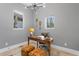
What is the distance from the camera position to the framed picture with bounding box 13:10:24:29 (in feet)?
4.44

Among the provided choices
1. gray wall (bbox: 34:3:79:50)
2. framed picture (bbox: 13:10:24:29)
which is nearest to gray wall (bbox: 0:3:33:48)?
framed picture (bbox: 13:10:24:29)

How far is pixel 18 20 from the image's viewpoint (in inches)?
54.3

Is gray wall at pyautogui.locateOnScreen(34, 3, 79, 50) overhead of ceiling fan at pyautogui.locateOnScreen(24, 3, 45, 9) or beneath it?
beneath

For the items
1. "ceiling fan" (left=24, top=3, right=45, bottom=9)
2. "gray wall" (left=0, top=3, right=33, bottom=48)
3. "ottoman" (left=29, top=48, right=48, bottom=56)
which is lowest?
"ottoman" (left=29, top=48, right=48, bottom=56)

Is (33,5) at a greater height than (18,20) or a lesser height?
greater

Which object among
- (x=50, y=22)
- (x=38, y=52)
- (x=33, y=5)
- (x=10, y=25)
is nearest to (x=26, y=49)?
(x=38, y=52)

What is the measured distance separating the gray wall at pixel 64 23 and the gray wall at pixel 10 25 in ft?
0.61

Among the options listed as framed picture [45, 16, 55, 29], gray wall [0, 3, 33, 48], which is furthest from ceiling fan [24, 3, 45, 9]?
framed picture [45, 16, 55, 29]

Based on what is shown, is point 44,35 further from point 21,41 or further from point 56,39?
point 21,41

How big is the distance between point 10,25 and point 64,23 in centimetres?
70

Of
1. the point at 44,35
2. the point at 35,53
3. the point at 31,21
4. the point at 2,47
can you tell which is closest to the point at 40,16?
the point at 31,21

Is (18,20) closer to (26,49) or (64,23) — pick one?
(26,49)

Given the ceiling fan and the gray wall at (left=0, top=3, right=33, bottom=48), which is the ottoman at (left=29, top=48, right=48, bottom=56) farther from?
the ceiling fan

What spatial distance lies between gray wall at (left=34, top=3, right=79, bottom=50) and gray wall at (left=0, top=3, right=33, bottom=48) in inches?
7.3
